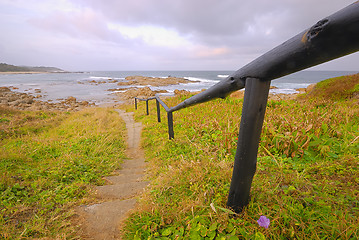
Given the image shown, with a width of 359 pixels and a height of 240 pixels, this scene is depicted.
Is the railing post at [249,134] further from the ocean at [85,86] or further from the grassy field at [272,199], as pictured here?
the ocean at [85,86]

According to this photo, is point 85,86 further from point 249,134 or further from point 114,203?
point 249,134

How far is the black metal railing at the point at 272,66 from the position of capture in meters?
0.63

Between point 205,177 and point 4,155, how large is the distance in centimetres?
398

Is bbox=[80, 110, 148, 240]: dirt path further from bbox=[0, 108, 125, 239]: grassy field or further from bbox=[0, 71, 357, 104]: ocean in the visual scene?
bbox=[0, 71, 357, 104]: ocean

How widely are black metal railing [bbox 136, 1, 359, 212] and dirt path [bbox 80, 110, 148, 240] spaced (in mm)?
1219

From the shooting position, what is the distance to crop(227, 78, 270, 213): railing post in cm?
108

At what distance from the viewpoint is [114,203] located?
2.13 m

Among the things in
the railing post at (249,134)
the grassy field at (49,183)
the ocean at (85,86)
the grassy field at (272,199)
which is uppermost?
the railing post at (249,134)

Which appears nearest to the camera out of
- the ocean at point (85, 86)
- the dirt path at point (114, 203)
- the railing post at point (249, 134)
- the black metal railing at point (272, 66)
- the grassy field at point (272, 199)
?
the black metal railing at point (272, 66)

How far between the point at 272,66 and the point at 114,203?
2218 mm

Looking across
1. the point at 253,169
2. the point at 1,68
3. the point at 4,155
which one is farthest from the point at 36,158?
the point at 1,68

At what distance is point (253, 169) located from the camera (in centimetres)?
126

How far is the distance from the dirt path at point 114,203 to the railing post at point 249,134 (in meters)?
1.24

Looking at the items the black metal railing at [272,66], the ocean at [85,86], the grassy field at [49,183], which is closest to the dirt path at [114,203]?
the grassy field at [49,183]
